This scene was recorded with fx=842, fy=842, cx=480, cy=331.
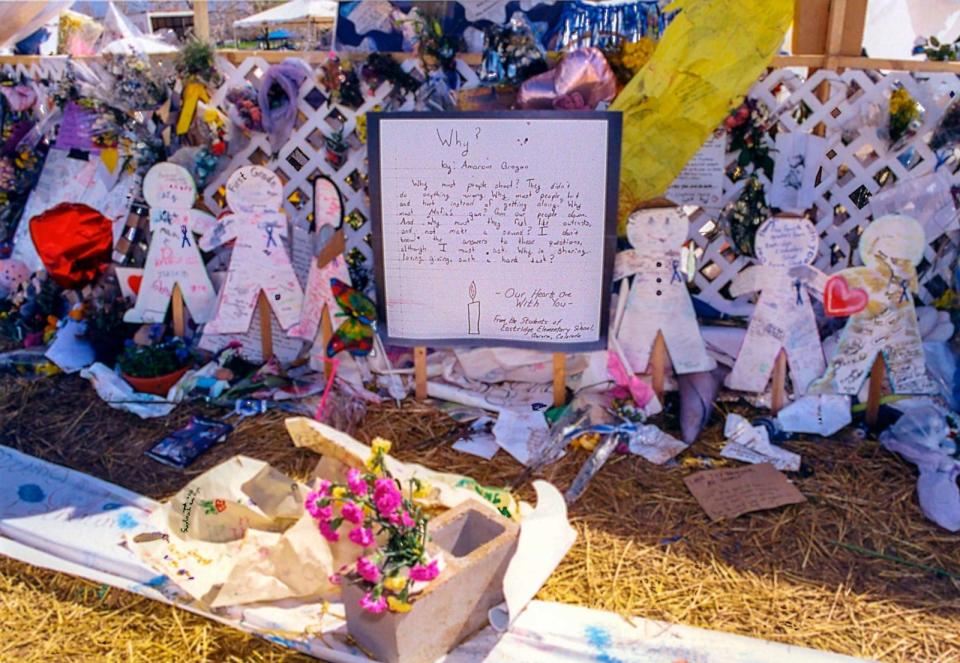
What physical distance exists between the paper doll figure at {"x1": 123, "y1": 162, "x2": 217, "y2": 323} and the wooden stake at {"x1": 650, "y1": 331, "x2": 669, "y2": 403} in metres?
2.17

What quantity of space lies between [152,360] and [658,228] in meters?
2.41

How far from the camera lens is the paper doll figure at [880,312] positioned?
3344 millimetres

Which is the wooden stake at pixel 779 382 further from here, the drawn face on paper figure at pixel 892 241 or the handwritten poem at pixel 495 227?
the handwritten poem at pixel 495 227

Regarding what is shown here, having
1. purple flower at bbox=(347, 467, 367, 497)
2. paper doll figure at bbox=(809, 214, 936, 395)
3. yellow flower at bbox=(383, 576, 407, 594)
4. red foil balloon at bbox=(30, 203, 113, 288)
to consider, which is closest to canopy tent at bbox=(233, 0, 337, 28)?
red foil balloon at bbox=(30, 203, 113, 288)

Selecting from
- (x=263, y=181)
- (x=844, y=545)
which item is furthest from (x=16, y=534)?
(x=844, y=545)

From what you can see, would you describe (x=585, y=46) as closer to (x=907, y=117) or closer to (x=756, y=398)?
(x=907, y=117)

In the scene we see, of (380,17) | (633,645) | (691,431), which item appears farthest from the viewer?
(380,17)

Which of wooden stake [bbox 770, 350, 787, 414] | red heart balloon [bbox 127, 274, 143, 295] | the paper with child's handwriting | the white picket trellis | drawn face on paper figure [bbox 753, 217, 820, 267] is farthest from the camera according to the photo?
red heart balloon [bbox 127, 274, 143, 295]

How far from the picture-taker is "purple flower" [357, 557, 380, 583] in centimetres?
214

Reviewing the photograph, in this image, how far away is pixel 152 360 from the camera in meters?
3.99

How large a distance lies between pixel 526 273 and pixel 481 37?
140cm

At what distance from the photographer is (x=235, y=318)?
4.04 metres

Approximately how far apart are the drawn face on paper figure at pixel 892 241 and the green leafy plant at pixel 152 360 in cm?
310

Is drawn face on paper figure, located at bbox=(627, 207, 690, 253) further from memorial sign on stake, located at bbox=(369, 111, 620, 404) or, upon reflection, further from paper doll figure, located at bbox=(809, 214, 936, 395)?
paper doll figure, located at bbox=(809, 214, 936, 395)
